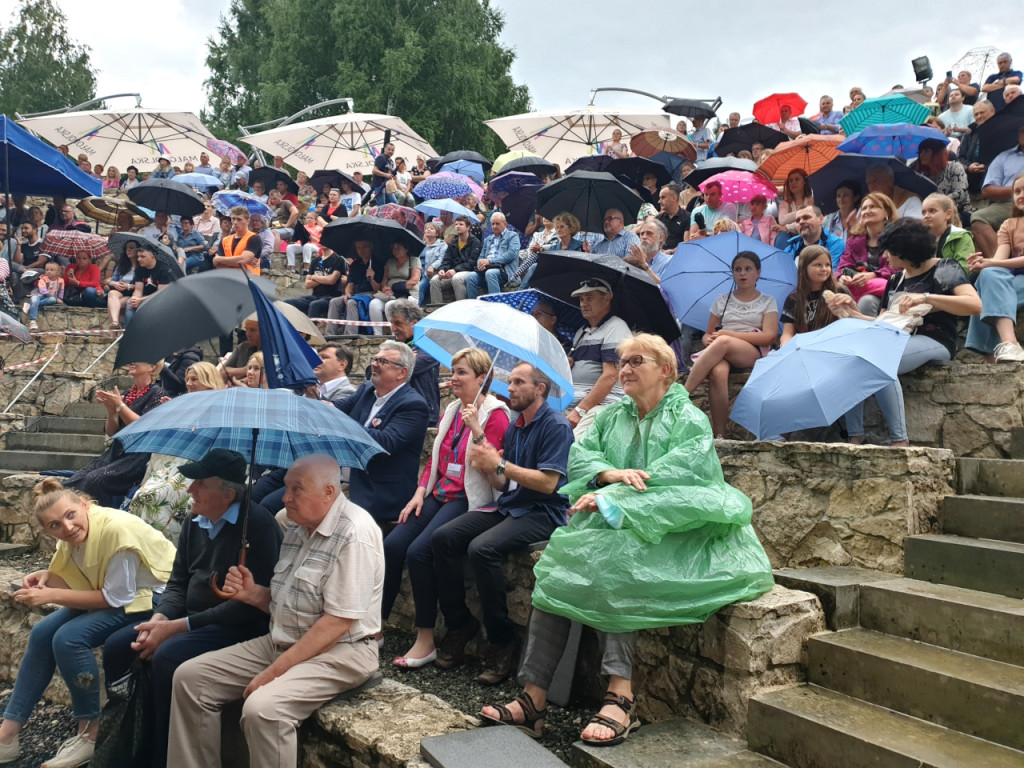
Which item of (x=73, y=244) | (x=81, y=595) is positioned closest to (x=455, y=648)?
(x=81, y=595)

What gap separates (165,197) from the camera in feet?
43.2

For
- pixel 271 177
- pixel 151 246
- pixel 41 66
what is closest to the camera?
pixel 151 246

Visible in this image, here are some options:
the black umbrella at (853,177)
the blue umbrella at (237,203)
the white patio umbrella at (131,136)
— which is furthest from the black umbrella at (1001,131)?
the white patio umbrella at (131,136)

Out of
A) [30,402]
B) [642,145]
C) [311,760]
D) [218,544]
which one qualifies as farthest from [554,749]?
[642,145]

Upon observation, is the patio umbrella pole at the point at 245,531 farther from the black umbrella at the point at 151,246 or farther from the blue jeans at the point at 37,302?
the blue jeans at the point at 37,302

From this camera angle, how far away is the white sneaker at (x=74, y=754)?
4.21 m

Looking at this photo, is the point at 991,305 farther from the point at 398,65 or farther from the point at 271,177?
the point at 398,65

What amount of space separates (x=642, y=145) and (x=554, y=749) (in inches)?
403

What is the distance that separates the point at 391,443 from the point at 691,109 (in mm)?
10974

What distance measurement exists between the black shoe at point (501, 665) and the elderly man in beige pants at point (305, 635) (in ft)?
2.46

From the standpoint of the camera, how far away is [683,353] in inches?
251

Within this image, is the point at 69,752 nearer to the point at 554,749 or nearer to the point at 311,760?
the point at 311,760

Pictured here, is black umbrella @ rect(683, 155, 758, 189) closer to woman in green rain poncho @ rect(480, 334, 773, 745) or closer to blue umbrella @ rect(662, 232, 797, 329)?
blue umbrella @ rect(662, 232, 797, 329)

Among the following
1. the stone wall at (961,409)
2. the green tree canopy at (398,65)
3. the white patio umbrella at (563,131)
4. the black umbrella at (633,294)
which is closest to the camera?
the stone wall at (961,409)
